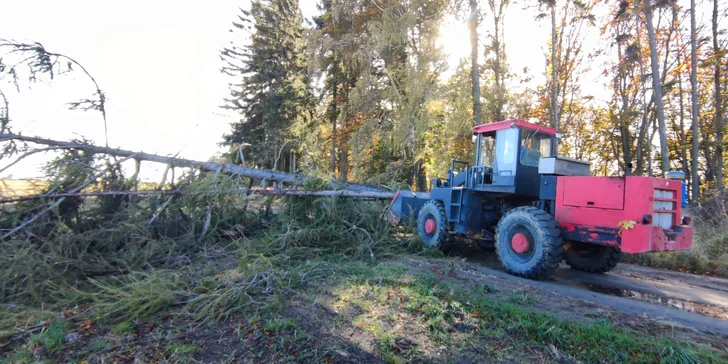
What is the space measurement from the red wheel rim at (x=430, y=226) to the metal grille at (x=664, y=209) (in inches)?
152

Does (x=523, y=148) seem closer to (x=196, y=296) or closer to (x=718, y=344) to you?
(x=718, y=344)

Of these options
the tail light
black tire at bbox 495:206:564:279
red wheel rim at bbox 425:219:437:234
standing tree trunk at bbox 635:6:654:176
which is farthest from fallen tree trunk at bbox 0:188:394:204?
standing tree trunk at bbox 635:6:654:176

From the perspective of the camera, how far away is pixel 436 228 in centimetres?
830

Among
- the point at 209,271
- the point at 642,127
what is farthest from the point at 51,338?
the point at 642,127

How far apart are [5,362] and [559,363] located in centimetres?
490

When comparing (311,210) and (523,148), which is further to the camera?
(311,210)

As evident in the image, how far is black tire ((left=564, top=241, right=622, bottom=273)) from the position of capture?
7051mm

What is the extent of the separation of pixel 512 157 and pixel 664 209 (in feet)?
7.90

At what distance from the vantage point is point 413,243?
8.42m

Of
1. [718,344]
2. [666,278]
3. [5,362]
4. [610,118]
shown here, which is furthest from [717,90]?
[5,362]

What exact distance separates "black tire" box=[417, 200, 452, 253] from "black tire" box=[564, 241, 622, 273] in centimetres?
230

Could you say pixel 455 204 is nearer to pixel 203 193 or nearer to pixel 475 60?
pixel 203 193

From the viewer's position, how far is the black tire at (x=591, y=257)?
705 cm

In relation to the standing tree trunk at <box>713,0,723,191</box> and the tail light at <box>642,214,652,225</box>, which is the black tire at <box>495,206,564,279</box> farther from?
the standing tree trunk at <box>713,0,723,191</box>
